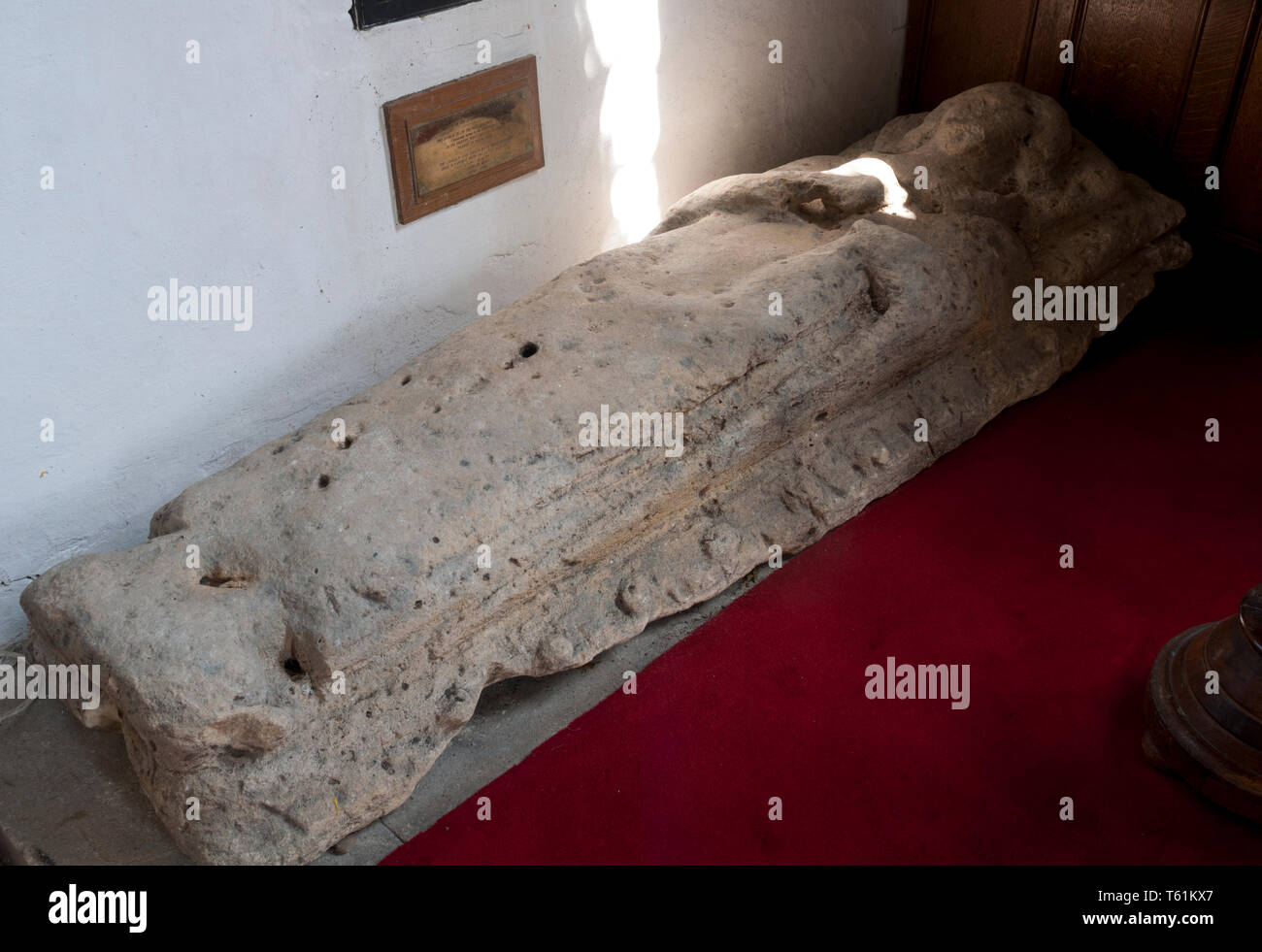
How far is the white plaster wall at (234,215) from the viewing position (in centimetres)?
293

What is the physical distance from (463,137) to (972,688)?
2.33 meters

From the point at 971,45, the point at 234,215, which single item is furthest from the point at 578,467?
the point at 971,45

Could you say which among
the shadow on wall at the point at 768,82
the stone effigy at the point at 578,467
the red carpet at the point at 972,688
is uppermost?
the shadow on wall at the point at 768,82

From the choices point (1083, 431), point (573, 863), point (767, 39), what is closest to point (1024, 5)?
point (767, 39)

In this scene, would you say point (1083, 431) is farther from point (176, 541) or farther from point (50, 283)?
point (50, 283)

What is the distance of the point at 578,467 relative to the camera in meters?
3.12

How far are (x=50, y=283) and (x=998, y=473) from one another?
3026mm

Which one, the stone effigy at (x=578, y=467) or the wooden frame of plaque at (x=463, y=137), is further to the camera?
the wooden frame of plaque at (x=463, y=137)

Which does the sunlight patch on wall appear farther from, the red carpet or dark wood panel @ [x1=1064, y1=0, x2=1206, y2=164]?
dark wood panel @ [x1=1064, y1=0, x2=1206, y2=164]

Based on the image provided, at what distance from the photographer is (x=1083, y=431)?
4172mm

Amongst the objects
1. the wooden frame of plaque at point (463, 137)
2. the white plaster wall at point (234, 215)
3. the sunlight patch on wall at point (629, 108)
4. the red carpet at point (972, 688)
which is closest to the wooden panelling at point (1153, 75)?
the red carpet at point (972, 688)

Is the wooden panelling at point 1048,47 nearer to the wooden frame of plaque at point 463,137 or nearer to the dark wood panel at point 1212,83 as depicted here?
the dark wood panel at point 1212,83

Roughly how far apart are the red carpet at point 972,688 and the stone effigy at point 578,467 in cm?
19

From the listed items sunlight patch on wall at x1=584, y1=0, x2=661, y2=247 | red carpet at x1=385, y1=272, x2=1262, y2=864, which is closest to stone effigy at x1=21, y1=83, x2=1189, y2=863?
red carpet at x1=385, y1=272, x2=1262, y2=864
